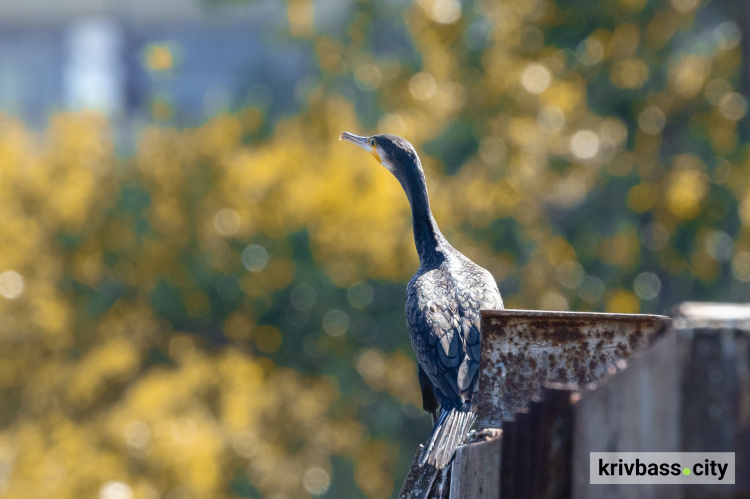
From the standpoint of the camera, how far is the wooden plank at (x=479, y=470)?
2178mm

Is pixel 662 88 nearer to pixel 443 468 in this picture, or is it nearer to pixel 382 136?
pixel 382 136

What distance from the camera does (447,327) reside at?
3992mm

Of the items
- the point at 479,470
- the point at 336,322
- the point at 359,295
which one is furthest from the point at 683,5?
the point at 479,470

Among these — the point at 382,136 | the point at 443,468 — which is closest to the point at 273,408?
the point at 382,136

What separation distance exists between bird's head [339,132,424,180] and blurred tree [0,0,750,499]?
233 inches

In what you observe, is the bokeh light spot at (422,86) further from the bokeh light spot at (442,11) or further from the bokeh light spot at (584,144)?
the bokeh light spot at (584,144)

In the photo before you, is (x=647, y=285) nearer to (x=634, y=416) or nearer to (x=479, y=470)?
(x=479, y=470)

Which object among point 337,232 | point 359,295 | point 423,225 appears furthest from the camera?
point 337,232

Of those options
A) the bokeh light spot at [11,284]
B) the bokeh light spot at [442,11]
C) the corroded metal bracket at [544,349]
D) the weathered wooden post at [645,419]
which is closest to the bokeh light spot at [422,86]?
the bokeh light spot at [442,11]

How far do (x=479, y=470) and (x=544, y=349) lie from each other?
0.50m

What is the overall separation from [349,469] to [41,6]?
33910mm

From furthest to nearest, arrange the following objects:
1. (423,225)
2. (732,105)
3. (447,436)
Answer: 1. (732,105)
2. (423,225)
3. (447,436)

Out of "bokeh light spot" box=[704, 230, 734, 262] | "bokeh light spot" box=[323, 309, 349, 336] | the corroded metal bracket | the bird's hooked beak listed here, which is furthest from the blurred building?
the corroded metal bracket

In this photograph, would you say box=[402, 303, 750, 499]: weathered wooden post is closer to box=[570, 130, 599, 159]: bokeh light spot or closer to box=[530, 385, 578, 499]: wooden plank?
box=[530, 385, 578, 499]: wooden plank
